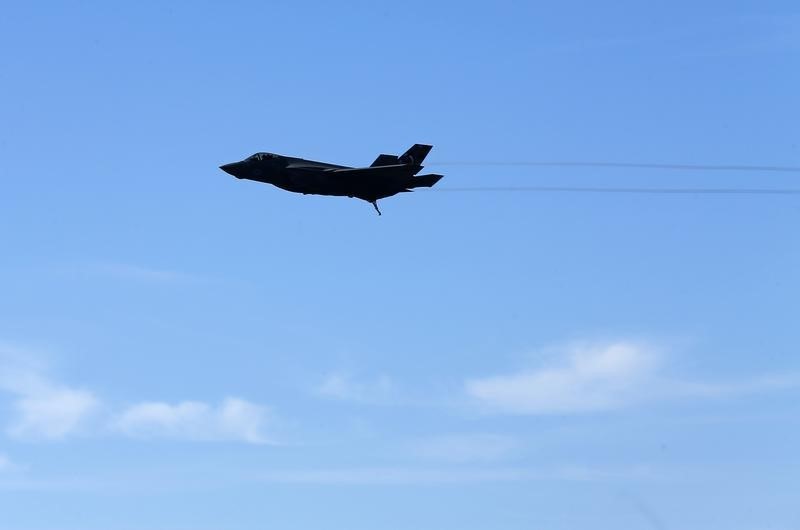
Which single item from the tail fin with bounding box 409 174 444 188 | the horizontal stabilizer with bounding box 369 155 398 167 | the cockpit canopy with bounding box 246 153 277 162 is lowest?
the tail fin with bounding box 409 174 444 188

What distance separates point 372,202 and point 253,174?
10772mm

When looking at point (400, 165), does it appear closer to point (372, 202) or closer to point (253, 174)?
point (372, 202)

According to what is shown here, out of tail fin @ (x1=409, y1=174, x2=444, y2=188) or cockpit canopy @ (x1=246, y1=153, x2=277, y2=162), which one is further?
cockpit canopy @ (x1=246, y1=153, x2=277, y2=162)

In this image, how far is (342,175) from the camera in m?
103

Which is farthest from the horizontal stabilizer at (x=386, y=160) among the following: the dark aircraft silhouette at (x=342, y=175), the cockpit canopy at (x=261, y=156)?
the cockpit canopy at (x=261, y=156)

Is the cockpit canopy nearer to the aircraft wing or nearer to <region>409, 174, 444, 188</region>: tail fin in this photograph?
the aircraft wing

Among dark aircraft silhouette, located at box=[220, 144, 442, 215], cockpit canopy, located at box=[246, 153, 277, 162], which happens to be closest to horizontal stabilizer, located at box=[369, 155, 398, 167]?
dark aircraft silhouette, located at box=[220, 144, 442, 215]

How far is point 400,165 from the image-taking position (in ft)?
332

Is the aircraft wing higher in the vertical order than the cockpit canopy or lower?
lower

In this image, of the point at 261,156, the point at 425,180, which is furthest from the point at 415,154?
the point at 261,156

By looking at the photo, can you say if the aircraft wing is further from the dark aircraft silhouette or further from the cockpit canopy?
the cockpit canopy

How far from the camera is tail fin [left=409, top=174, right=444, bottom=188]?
101 m

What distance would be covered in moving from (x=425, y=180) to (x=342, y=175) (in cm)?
667

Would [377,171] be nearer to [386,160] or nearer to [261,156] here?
[386,160]
